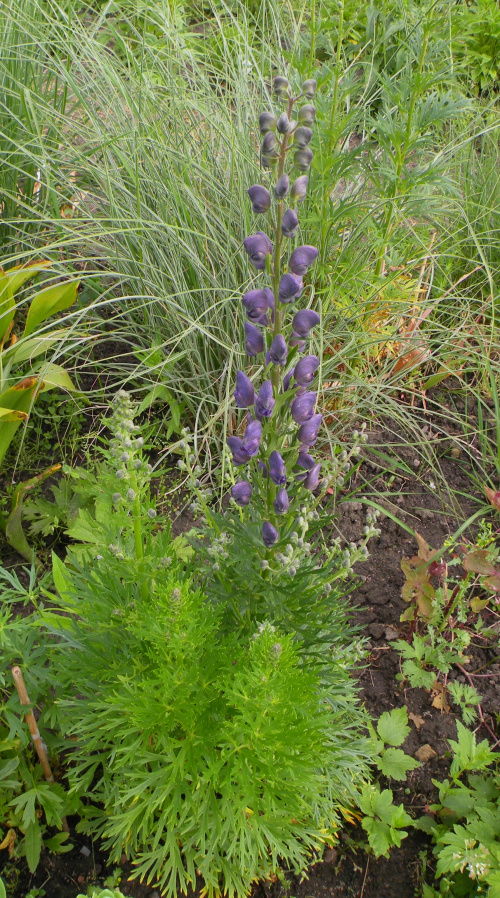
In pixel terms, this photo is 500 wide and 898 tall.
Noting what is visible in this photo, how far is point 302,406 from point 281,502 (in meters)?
0.25

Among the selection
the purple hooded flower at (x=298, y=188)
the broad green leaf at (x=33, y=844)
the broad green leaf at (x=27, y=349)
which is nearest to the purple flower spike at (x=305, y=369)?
the purple hooded flower at (x=298, y=188)

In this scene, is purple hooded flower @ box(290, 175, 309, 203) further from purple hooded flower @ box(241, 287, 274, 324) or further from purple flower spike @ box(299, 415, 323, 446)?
purple flower spike @ box(299, 415, 323, 446)

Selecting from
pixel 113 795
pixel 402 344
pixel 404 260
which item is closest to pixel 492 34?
pixel 404 260

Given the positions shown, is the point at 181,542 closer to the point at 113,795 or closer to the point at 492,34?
the point at 113,795

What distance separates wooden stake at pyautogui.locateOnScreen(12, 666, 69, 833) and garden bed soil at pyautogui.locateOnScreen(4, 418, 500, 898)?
0.17m

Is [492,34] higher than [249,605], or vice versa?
[492,34]

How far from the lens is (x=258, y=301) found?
1.45 meters

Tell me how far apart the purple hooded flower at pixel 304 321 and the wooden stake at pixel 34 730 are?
1155mm

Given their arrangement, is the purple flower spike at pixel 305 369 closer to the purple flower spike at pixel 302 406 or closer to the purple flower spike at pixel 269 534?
the purple flower spike at pixel 302 406

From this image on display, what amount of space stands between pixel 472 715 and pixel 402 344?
6.49ft

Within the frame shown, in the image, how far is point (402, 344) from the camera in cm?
362

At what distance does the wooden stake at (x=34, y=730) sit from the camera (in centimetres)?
176

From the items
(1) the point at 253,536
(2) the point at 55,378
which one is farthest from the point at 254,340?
(2) the point at 55,378

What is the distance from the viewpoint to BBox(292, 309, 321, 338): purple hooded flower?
1.48 meters
